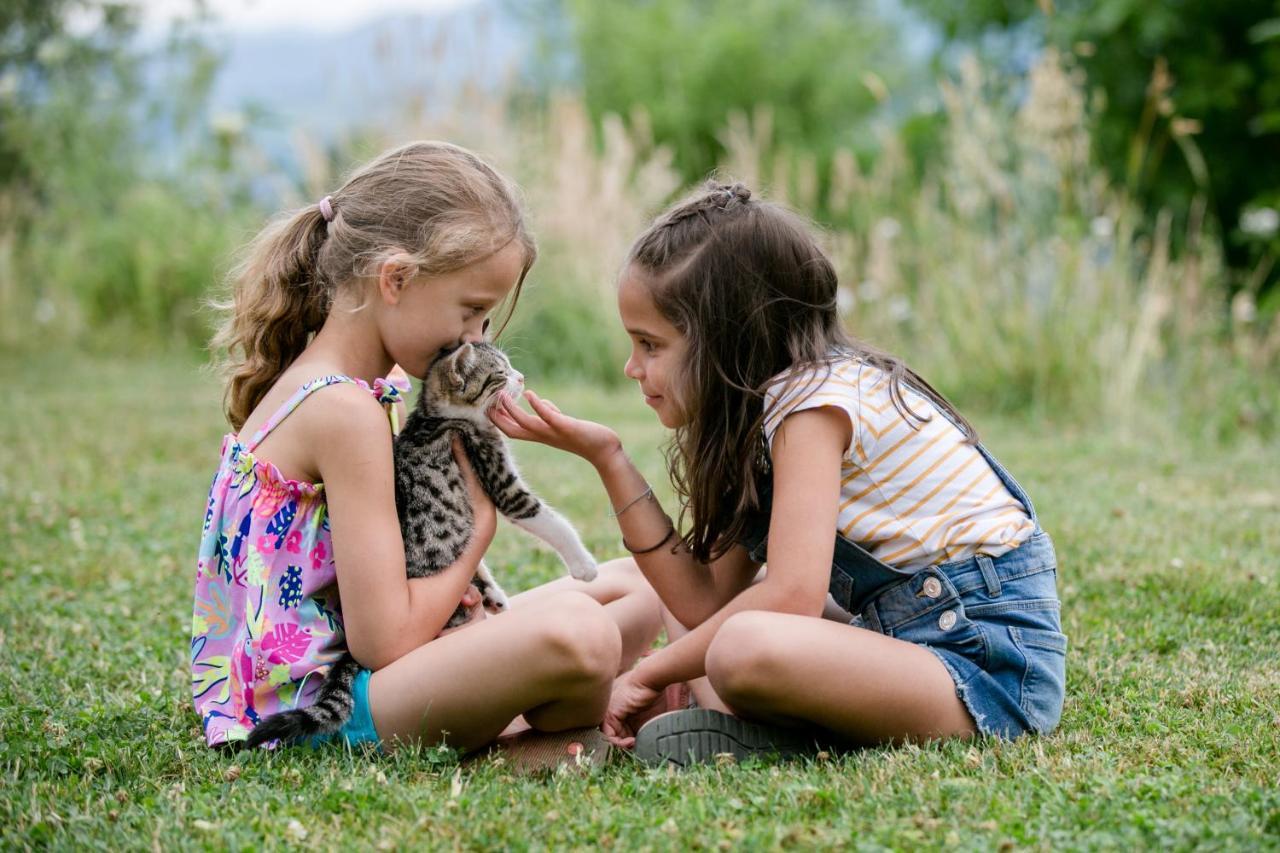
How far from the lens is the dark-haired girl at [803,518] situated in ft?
8.90

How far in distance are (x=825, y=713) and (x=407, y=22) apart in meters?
9.19

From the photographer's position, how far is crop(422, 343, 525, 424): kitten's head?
114 inches

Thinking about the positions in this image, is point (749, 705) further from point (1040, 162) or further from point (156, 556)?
point (1040, 162)

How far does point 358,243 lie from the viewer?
2.97m

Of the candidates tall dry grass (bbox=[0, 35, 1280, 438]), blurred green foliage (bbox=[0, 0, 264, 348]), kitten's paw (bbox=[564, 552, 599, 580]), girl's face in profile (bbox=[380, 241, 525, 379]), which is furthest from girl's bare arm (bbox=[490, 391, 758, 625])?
blurred green foliage (bbox=[0, 0, 264, 348])

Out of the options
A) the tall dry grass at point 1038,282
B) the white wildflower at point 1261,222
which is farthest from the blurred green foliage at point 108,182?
the white wildflower at point 1261,222

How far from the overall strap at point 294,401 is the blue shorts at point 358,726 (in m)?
0.59

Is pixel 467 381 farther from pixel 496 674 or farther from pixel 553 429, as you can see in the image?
pixel 496 674

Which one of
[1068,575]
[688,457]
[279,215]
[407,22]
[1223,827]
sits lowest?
[1068,575]

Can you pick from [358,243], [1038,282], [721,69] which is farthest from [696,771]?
[721,69]

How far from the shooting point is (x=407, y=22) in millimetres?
10633

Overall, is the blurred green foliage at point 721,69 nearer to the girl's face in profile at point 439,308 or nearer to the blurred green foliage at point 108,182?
the blurred green foliage at point 108,182

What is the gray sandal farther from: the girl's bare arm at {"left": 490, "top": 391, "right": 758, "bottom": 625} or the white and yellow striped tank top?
the white and yellow striped tank top

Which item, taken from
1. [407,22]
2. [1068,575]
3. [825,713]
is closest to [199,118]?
[407,22]
